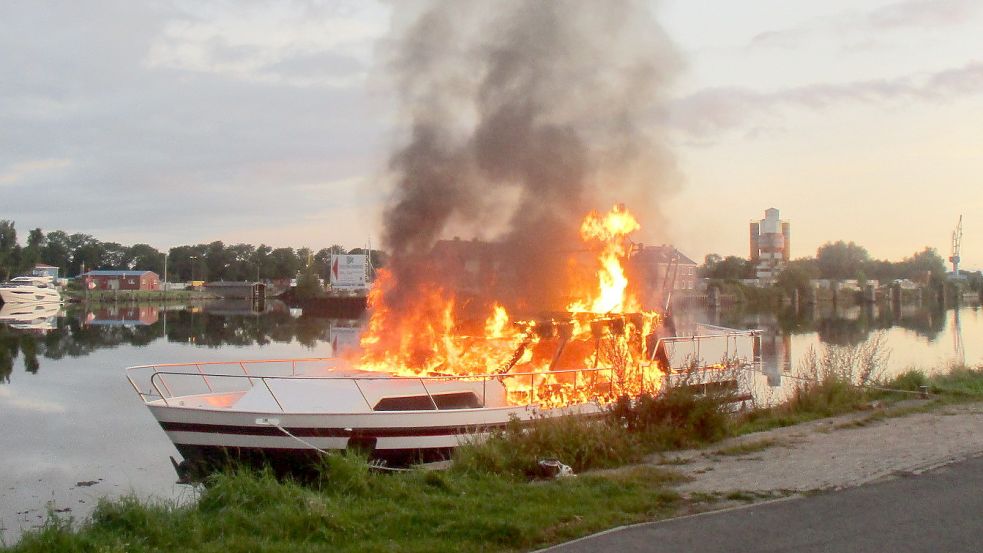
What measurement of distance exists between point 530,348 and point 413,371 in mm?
2673

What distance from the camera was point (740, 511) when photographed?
8.08 metres

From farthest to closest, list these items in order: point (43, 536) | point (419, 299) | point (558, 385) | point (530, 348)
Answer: point (419, 299)
point (530, 348)
point (558, 385)
point (43, 536)

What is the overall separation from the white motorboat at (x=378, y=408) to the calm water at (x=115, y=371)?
146cm

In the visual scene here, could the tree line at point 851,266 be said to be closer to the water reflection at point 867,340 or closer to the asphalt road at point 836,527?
the water reflection at point 867,340

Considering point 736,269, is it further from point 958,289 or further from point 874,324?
point 874,324

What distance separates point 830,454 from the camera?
36.6 feet

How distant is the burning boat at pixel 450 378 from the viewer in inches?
540

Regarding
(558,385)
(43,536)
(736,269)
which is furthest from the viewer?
(736,269)

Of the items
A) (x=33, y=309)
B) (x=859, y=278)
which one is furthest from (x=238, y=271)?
(x=859, y=278)

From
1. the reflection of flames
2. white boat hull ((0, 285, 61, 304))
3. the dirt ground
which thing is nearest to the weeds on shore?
the dirt ground

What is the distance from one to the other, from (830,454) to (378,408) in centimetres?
795

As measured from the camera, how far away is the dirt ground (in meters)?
9.37

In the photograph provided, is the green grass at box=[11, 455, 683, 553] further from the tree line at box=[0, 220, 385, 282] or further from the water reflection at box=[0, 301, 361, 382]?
the tree line at box=[0, 220, 385, 282]

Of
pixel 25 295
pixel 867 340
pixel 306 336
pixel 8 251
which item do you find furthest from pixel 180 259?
pixel 867 340
